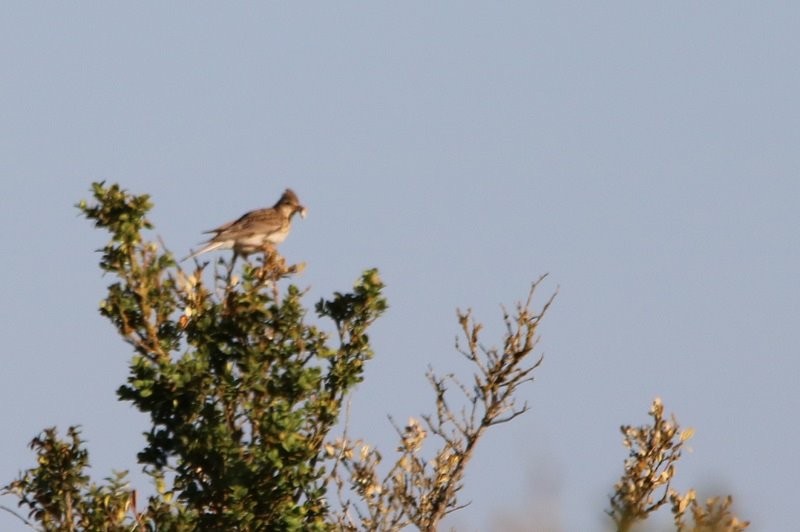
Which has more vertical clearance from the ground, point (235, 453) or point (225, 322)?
point (225, 322)

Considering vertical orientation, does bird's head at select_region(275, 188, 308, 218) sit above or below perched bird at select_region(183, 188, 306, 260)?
above

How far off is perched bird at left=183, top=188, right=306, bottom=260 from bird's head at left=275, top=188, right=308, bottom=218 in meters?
0.22

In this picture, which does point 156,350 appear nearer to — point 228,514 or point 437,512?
point 228,514

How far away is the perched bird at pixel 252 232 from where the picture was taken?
16.4m

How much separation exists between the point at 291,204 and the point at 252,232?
5.68 feet

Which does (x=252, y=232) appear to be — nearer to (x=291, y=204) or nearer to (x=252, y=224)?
(x=252, y=224)

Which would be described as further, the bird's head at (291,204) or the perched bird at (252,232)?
the bird's head at (291,204)

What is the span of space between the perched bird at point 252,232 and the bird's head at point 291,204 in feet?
0.72

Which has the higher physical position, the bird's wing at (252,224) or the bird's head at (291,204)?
the bird's head at (291,204)

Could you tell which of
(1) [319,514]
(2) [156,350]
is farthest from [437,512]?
(2) [156,350]

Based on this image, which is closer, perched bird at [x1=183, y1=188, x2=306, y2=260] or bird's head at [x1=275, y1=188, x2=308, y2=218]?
perched bird at [x1=183, y1=188, x2=306, y2=260]

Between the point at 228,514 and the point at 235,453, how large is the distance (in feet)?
1.45

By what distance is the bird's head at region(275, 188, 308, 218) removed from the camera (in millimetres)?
18094

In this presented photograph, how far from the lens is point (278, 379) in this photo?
1076 cm
